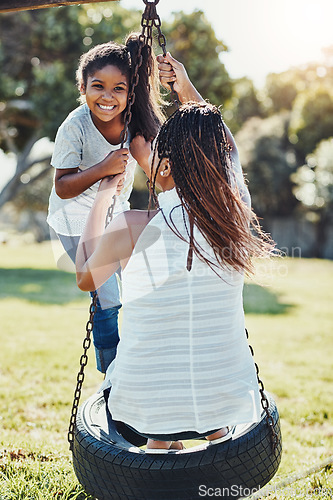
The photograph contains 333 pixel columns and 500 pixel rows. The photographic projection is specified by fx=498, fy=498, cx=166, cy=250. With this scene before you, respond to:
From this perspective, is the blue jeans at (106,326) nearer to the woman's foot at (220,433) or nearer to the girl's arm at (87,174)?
the girl's arm at (87,174)

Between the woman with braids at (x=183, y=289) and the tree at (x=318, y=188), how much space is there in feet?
54.8

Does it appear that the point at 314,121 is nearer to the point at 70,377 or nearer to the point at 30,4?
the point at 70,377

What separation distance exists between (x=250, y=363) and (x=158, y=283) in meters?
0.49

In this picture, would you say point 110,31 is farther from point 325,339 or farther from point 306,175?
point 306,175

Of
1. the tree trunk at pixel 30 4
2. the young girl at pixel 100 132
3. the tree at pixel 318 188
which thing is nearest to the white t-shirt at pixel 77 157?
the young girl at pixel 100 132

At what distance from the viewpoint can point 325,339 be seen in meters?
6.41

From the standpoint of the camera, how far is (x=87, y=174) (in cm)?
214

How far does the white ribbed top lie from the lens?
65.4 inches

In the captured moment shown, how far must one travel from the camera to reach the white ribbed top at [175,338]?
1661 millimetres

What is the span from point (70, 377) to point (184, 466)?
292cm

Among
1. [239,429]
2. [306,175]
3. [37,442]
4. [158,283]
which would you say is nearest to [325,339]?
[37,442]

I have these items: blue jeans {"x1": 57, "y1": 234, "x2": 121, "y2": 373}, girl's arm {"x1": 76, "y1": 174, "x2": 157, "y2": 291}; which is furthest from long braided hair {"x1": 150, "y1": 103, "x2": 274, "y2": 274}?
blue jeans {"x1": 57, "y1": 234, "x2": 121, "y2": 373}

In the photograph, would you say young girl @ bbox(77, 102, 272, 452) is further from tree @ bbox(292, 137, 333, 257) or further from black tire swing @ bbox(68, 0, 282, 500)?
tree @ bbox(292, 137, 333, 257)

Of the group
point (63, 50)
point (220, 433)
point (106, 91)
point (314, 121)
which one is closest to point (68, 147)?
point (106, 91)
